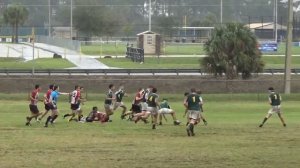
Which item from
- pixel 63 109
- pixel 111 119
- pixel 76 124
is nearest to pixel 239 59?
pixel 63 109

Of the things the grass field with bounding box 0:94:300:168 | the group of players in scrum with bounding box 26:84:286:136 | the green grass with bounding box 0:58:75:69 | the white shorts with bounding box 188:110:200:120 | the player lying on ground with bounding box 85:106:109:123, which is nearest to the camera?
the grass field with bounding box 0:94:300:168

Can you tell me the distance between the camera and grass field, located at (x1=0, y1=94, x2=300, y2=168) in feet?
62.3

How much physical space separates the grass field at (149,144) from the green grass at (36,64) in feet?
106

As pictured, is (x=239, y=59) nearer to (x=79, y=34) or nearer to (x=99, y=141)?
(x=99, y=141)

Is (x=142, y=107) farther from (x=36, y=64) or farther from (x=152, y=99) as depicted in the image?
(x=36, y=64)

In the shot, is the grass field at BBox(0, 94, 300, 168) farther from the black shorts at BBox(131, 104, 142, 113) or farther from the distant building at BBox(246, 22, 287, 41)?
the distant building at BBox(246, 22, 287, 41)

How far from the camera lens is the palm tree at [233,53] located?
51.0 m

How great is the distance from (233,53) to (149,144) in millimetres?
28991

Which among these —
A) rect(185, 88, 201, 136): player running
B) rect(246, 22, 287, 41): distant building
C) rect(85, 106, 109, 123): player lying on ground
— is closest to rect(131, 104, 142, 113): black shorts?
rect(85, 106, 109, 123): player lying on ground

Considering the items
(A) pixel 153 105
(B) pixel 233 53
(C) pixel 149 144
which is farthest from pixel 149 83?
(C) pixel 149 144

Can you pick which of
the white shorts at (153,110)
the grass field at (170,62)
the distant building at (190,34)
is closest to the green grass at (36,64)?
the grass field at (170,62)

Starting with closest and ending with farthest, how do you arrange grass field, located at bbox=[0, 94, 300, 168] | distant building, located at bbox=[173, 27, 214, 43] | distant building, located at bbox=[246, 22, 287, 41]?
grass field, located at bbox=[0, 94, 300, 168] < distant building, located at bbox=[173, 27, 214, 43] < distant building, located at bbox=[246, 22, 287, 41]

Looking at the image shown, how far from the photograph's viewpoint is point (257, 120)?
33.6 m

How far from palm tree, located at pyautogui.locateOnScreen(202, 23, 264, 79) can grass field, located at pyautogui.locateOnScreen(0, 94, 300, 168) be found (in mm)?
15738
